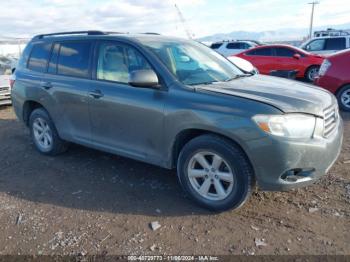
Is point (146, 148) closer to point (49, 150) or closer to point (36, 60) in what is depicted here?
point (49, 150)

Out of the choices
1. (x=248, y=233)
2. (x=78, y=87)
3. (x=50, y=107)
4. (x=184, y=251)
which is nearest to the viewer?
(x=184, y=251)

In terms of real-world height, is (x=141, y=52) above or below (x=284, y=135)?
above

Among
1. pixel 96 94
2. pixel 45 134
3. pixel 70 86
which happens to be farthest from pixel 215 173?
pixel 45 134

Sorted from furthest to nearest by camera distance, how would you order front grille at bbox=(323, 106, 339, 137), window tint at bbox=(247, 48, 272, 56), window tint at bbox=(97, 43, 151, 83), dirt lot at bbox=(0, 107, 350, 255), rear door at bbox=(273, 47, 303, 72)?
1. window tint at bbox=(247, 48, 272, 56)
2. rear door at bbox=(273, 47, 303, 72)
3. window tint at bbox=(97, 43, 151, 83)
4. front grille at bbox=(323, 106, 339, 137)
5. dirt lot at bbox=(0, 107, 350, 255)

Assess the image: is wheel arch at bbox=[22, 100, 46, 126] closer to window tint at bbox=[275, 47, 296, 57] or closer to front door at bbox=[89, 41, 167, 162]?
front door at bbox=[89, 41, 167, 162]

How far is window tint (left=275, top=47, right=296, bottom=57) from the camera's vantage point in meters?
12.9

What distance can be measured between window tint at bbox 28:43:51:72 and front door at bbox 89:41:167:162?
1.23 metres

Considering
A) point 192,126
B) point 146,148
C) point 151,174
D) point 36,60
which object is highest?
point 36,60

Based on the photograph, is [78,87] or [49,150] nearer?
[78,87]

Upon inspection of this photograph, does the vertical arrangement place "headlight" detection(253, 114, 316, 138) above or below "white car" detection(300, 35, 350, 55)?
above

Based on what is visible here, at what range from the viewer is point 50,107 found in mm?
5145

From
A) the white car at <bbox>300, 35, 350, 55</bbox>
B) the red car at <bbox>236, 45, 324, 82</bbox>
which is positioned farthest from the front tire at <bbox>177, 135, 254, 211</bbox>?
the white car at <bbox>300, 35, 350, 55</bbox>

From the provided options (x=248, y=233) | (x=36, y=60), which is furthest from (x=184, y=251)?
(x=36, y=60)

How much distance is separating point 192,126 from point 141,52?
1124 mm
